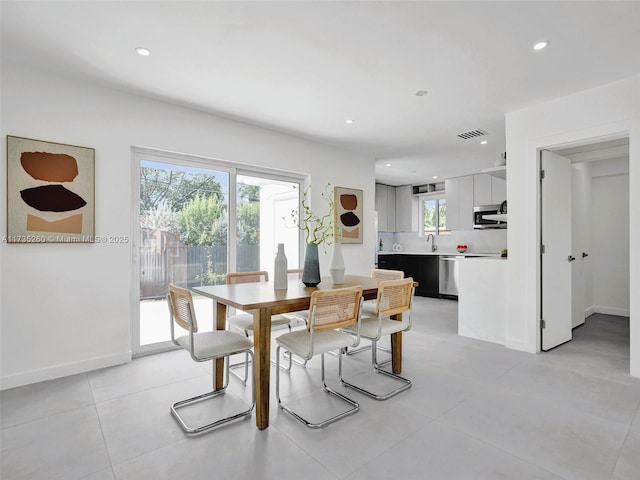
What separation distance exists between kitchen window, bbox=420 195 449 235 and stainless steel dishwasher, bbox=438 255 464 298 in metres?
0.93

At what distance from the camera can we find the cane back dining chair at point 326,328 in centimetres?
206

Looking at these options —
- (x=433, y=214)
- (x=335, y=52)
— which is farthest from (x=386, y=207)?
(x=335, y=52)

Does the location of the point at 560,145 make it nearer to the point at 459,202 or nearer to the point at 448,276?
the point at 459,202

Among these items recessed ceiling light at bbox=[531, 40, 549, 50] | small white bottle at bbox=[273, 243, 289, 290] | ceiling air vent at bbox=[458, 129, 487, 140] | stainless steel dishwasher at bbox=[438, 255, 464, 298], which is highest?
recessed ceiling light at bbox=[531, 40, 549, 50]

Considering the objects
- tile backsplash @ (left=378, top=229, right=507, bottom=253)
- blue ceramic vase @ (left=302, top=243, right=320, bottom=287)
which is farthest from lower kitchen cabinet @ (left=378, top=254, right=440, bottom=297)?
blue ceramic vase @ (left=302, top=243, right=320, bottom=287)

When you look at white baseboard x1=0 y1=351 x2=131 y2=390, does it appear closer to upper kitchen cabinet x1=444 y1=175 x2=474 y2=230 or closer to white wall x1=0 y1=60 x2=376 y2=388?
white wall x1=0 y1=60 x2=376 y2=388

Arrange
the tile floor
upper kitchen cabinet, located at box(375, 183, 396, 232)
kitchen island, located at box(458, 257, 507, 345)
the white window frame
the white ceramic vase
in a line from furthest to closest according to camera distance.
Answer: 1. upper kitchen cabinet, located at box(375, 183, 396, 232)
2. the white window frame
3. kitchen island, located at box(458, 257, 507, 345)
4. the white ceramic vase
5. the tile floor

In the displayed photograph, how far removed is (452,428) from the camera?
6.70 feet

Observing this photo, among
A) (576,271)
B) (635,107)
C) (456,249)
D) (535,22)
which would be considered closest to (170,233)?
(535,22)

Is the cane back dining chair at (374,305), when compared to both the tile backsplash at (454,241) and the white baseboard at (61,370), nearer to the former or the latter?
the white baseboard at (61,370)

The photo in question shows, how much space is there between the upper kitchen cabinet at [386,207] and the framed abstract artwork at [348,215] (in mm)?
2401

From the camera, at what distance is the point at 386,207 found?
307 inches

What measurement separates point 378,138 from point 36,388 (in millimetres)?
4355

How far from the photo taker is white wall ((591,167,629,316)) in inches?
195
